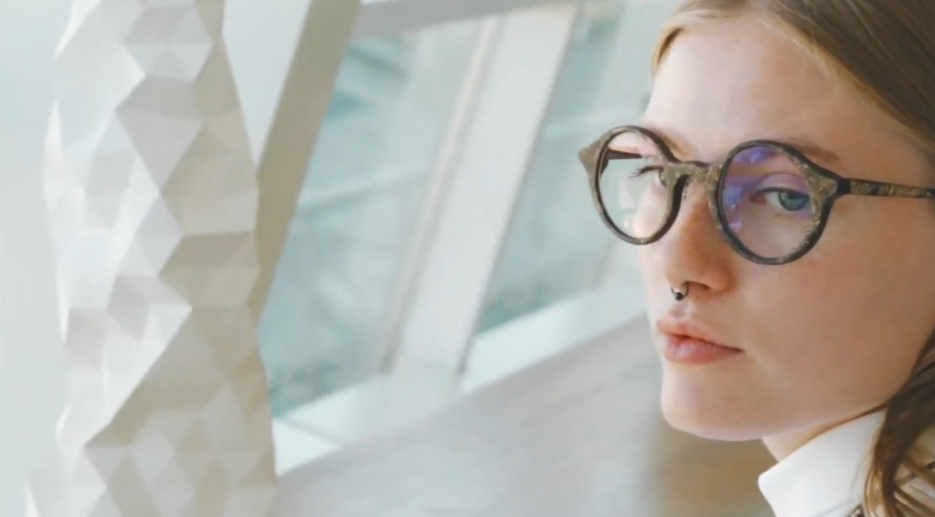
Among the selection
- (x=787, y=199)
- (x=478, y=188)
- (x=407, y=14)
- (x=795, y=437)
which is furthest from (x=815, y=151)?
(x=478, y=188)

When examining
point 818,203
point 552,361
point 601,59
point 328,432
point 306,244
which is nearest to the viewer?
point 818,203

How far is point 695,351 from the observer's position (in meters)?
0.83

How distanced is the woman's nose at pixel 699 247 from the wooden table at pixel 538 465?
0.64 metres

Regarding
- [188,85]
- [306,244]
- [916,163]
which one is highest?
[916,163]

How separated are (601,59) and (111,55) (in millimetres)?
2711

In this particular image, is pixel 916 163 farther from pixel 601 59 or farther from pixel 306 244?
pixel 601 59

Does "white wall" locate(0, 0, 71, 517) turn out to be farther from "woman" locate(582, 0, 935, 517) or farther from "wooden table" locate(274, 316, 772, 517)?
"woman" locate(582, 0, 935, 517)

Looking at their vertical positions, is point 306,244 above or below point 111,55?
below

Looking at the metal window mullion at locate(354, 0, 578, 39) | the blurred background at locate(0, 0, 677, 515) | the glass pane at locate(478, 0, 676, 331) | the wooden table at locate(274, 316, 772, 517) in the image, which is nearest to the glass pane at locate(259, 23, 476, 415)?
the blurred background at locate(0, 0, 677, 515)

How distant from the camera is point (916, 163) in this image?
79cm

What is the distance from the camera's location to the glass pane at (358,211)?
2.62 metres

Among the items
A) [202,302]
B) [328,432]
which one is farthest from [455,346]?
[202,302]

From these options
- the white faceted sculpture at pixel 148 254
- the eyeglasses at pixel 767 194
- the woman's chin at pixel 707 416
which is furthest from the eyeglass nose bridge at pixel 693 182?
the white faceted sculpture at pixel 148 254

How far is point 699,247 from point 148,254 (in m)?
0.34
